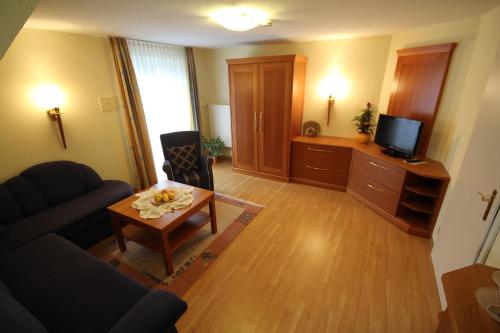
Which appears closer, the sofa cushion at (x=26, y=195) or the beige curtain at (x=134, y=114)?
the sofa cushion at (x=26, y=195)

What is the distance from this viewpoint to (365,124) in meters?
3.35

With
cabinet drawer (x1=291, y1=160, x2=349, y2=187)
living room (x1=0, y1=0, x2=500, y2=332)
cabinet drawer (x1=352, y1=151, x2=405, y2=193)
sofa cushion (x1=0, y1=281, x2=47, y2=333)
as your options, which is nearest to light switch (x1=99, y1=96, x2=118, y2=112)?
living room (x1=0, y1=0, x2=500, y2=332)

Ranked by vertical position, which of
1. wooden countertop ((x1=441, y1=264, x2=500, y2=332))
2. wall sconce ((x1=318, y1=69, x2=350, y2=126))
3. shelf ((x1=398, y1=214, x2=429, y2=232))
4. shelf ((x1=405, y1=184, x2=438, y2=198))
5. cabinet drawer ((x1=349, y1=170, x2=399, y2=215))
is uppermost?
wall sconce ((x1=318, y1=69, x2=350, y2=126))

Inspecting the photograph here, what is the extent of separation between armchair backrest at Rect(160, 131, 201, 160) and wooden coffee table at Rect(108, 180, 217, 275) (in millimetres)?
1082

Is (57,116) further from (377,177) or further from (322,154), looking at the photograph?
(377,177)

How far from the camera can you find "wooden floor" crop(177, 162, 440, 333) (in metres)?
1.66

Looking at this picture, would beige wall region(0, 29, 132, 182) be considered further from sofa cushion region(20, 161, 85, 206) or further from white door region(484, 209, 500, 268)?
white door region(484, 209, 500, 268)

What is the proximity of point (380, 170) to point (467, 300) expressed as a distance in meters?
2.16

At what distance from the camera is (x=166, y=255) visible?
1998 mm

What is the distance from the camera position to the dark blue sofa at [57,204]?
2.10m

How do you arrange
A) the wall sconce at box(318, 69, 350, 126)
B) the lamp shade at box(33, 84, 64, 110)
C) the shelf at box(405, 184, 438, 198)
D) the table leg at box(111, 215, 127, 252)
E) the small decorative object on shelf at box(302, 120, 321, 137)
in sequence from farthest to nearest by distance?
the small decorative object on shelf at box(302, 120, 321, 137)
the wall sconce at box(318, 69, 350, 126)
the lamp shade at box(33, 84, 64, 110)
the shelf at box(405, 184, 438, 198)
the table leg at box(111, 215, 127, 252)

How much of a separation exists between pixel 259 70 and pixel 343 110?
4.97 ft

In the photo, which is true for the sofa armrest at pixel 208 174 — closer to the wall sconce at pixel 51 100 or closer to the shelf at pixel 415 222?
the wall sconce at pixel 51 100

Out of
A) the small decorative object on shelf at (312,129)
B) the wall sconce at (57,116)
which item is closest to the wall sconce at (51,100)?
the wall sconce at (57,116)
